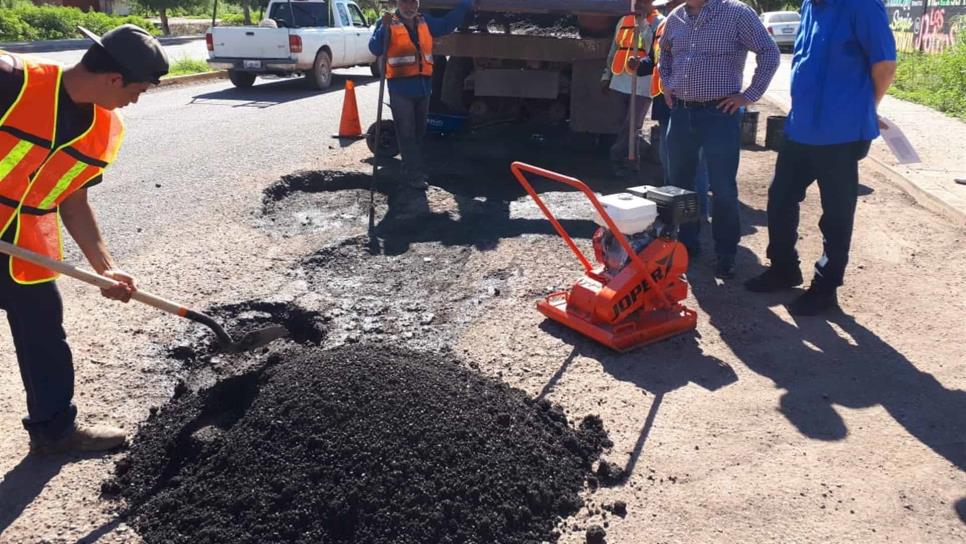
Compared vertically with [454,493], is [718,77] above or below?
above

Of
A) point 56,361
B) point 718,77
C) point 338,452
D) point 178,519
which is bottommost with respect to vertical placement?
point 178,519

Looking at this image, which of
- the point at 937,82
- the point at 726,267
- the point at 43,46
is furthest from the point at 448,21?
the point at 43,46

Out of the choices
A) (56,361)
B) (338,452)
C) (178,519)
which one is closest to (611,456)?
(338,452)

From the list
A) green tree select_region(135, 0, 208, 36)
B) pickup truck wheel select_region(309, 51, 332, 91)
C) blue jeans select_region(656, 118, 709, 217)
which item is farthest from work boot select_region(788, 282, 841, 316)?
green tree select_region(135, 0, 208, 36)

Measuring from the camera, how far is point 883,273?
571 cm

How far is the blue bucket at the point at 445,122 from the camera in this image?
977 centimetres

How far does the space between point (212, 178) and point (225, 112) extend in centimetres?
516

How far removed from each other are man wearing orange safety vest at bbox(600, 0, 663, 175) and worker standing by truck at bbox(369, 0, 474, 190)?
1.66 m

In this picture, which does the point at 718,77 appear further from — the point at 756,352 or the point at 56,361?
the point at 56,361

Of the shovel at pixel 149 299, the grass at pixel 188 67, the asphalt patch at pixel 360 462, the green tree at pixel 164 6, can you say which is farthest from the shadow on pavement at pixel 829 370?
the green tree at pixel 164 6

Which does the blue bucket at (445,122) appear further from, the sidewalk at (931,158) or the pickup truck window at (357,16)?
the pickup truck window at (357,16)

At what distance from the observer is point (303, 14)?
659 inches

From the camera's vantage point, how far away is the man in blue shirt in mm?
4543

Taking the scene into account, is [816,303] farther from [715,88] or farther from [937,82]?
[937,82]
